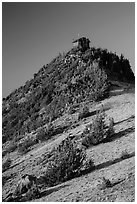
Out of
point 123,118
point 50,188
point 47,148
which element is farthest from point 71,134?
point 50,188

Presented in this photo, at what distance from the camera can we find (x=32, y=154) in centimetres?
1791

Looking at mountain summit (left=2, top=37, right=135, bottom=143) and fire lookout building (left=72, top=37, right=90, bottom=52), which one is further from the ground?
fire lookout building (left=72, top=37, right=90, bottom=52)

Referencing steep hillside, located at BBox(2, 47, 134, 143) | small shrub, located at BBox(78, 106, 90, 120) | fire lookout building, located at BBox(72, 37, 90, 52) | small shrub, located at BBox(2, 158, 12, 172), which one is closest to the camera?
small shrub, located at BBox(2, 158, 12, 172)

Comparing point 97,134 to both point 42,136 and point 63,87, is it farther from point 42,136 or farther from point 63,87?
point 63,87

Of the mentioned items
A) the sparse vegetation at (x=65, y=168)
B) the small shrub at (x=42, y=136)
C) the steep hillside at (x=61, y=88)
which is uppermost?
the steep hillside at (x=61, y=88)

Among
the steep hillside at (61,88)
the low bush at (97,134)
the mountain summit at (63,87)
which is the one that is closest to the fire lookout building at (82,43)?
the mountain summit at (63,87)

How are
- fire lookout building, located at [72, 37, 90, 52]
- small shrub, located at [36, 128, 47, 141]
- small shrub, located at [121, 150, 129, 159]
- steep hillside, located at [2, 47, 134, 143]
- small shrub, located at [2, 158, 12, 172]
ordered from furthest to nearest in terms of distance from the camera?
fire lookout building, located at [72, 37, 90, 52] → steep hillside, located at [2, 47, 134, 143] → small shrub, located at [36, 128, 47, 141] → small shrub, located at [2, 158, 12, 172] → small shrub, located at [121, 150, 129, 159]

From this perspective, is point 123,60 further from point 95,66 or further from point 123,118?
point 123,118

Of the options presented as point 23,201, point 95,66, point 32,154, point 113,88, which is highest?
point 95,66

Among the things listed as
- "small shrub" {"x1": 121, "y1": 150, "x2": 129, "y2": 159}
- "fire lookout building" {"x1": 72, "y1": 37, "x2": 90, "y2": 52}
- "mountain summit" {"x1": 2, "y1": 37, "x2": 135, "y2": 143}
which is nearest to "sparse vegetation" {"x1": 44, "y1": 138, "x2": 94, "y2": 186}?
"small shrub" {"x1": 121, "y1": 150, "x2": 129, "y2": 159}

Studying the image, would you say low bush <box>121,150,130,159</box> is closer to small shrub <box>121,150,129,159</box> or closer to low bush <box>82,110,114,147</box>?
small shrub <box>121,150,129,159</box>

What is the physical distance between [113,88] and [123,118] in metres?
6.69

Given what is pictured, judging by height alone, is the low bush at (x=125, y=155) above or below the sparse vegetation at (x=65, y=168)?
above

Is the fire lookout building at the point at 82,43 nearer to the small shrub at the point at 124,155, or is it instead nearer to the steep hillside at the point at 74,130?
the steep hillside at the point at 74,130
